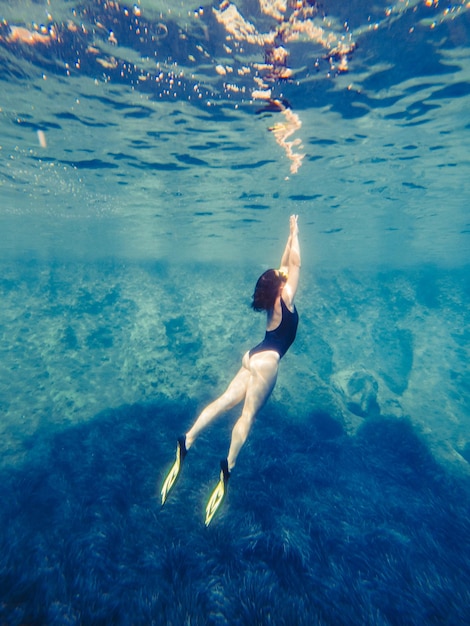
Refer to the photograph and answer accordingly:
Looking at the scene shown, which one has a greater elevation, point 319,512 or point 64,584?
point 64,584

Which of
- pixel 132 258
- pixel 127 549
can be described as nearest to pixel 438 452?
pixel 127 549

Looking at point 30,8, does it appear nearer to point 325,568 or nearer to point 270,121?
point 270,121

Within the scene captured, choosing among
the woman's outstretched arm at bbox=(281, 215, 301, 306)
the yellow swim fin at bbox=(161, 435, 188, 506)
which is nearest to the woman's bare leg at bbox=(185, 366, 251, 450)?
the yellow swim fin at bbox=(161, 435, 188, 506)

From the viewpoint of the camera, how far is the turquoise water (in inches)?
261

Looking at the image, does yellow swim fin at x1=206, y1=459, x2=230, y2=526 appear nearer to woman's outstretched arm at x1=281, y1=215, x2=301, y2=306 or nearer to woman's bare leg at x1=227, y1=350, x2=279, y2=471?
woman's bare leg at x1=227, y1=350, x2=279, y2=471

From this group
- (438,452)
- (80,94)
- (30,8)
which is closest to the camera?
(30,8)

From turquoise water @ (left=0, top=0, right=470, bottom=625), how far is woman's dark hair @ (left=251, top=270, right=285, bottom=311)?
236 inches

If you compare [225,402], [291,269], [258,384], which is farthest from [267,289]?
[225,402]

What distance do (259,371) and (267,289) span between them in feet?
5.16

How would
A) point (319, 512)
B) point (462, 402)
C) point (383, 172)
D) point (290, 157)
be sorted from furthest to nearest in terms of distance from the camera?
point (462, 402), point (383, 172), point (290, 157), point (319, 512)

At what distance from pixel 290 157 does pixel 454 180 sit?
9.36 metres

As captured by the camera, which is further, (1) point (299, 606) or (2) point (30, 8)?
(2) point (30, 8)

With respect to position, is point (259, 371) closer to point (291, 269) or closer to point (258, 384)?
point (258, 384)

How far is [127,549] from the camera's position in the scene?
23.2 ft
